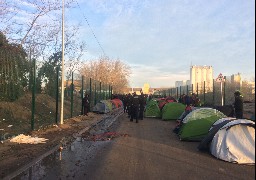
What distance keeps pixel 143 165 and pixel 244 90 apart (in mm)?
27018

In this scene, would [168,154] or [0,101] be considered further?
[0,101]

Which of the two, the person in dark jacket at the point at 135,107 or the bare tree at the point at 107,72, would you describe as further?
the bare tree at the point at 107,72

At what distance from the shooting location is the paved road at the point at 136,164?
801 centimetres


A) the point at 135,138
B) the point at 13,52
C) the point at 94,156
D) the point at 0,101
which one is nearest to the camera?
the point at 94,156

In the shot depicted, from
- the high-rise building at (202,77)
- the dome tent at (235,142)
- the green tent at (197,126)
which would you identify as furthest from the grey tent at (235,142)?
the high-rise building at (202,77)

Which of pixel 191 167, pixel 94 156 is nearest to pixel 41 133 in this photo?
pixel 94 156

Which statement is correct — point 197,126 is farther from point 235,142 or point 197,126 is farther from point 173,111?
point 173,111

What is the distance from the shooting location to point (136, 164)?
30.0ft

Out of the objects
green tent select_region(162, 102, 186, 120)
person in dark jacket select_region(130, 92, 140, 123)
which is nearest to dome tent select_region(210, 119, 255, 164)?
person in dark jacket select_region(130, 92, 140, 123)

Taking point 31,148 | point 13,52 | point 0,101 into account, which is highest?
point 13,52

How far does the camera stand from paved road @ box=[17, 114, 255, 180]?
26.3 ft

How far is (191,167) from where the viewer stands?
29.1ft

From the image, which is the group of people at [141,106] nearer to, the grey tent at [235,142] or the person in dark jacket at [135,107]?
the person in dark jacket at [135,107]

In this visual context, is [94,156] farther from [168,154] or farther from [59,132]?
[59,132]
